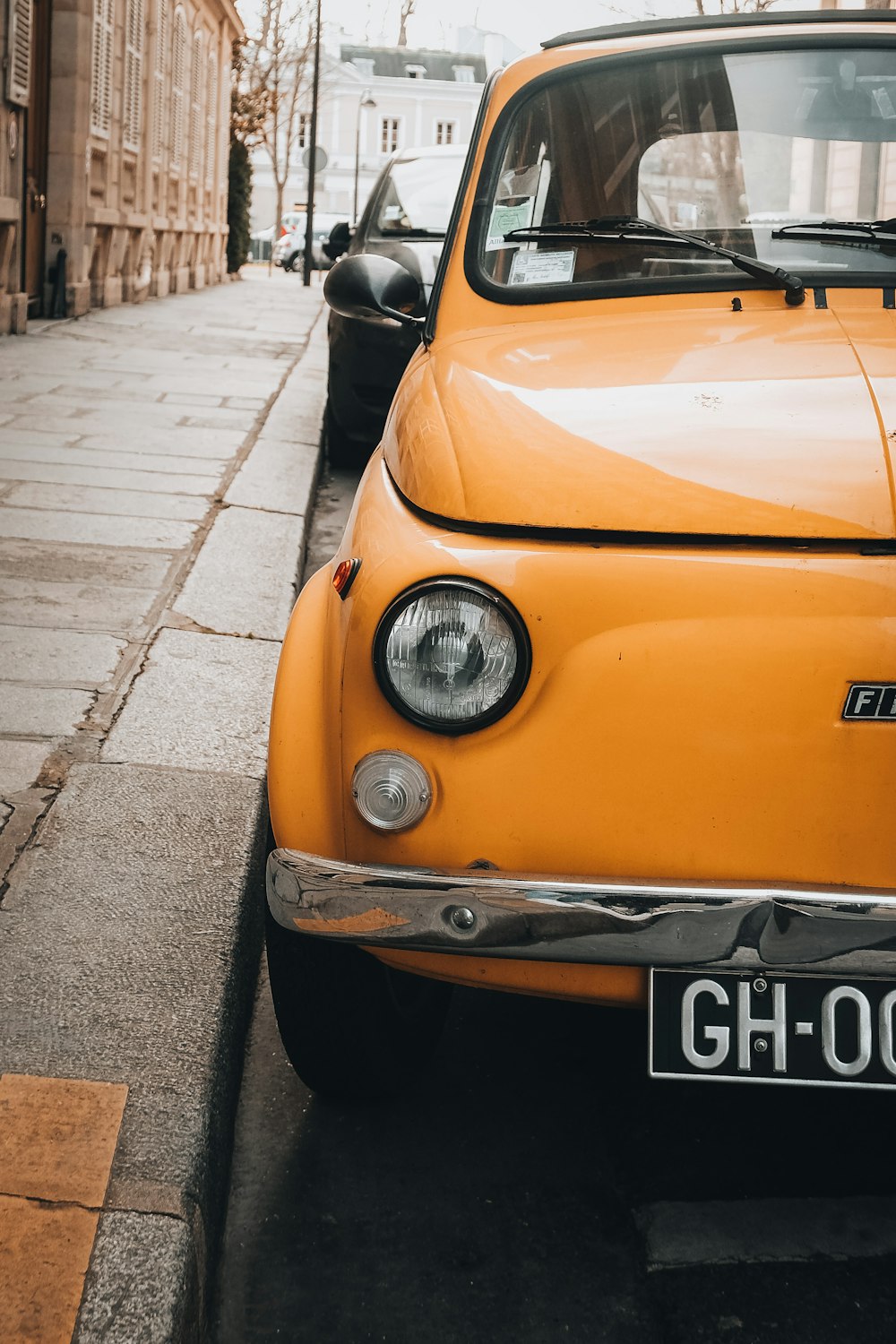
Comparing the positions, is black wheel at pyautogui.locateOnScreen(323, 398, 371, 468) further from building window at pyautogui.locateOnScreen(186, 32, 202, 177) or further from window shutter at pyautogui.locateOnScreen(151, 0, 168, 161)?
building window at pyautogui.locateOnScreen(186, 32, 202, 177)

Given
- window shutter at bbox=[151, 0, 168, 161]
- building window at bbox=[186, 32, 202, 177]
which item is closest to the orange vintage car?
window shutter at bbox=[151, 0, 168, 161]

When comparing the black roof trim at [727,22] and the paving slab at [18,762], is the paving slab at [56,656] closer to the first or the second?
the paving slab at [18,762]

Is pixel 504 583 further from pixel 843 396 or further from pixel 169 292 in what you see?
pixel 169 292

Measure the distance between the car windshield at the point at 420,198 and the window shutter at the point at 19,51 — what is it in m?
5.78

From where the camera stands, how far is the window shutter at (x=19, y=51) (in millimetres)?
12281

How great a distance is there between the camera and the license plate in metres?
1.82

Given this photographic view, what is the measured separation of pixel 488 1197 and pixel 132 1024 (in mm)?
620

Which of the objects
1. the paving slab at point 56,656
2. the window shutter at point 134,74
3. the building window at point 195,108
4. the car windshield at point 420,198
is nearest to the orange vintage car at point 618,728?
the paving slab at point 56,656

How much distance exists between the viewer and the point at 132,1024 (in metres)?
2.26

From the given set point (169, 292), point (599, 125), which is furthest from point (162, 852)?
point (169, 292)

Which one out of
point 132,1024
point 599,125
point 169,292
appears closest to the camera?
point 132,1024

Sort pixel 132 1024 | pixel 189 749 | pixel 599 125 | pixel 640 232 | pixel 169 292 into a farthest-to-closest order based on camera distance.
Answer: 1. pixel 169 292
2. pixel 189 749
3. pixel 599 125
4. pixel 640 232
5. pixel 132 1024

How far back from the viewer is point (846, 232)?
279cm

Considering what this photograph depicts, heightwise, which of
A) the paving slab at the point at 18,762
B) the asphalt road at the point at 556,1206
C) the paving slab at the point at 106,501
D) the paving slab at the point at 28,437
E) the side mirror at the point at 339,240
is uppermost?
the side mirror at the point at 339,240
